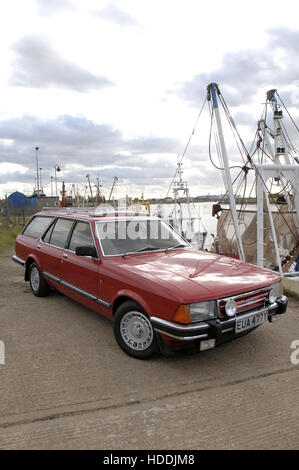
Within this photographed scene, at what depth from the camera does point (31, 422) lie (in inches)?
98.3

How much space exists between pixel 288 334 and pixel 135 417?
2570 millimetres

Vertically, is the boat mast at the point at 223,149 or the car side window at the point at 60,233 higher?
the boat mast at the point at 223,149

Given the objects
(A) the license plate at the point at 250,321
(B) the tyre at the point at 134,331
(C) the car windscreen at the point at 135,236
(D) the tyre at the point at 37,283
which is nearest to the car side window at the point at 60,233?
(D) the tyre at the point at 37,283

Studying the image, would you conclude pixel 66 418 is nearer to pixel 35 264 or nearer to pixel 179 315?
pixel 179 315

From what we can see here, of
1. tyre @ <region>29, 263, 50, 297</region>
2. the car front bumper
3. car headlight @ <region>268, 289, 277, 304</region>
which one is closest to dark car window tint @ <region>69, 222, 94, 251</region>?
tyre @ <region>29, 263, 50, 297</region>

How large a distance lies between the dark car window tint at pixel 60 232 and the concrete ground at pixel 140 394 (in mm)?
1363

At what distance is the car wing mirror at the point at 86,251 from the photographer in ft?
13.1

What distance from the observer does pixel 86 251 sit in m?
A: 4.00

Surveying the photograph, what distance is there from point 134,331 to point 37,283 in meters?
2.93

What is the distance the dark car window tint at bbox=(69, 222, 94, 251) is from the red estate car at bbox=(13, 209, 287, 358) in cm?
1

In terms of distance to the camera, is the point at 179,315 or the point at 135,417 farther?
the point at 179,315

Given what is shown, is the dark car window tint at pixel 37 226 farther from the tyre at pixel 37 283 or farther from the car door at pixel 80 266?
the car door at pixel 80 266

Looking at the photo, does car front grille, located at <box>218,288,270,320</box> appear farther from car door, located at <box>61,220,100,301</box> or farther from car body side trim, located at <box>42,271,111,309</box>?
car door, located at <box>61,220,100,301</box>
